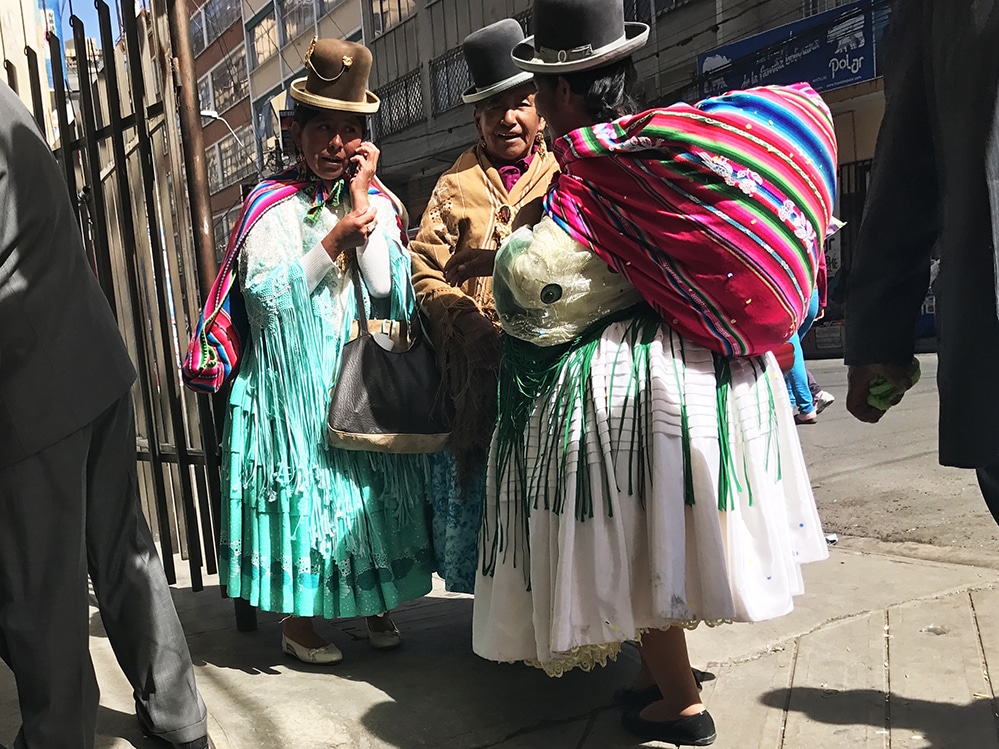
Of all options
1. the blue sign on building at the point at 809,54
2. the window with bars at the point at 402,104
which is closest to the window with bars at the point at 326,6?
the window with bars at the point at 402,104

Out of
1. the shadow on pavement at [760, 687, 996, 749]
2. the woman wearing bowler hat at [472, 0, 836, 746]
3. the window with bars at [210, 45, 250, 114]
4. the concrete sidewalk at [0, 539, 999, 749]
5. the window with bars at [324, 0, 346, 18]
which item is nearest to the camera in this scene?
the woman wearing bowler hat at [472, 0, 836, 746]

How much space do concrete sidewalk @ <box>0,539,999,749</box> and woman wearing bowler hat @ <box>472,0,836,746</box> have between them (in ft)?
1.06

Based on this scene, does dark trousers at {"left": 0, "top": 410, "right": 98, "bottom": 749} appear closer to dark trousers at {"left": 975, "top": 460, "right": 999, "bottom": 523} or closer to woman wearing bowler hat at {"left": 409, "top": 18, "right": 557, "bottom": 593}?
woman wearing bowler hat at {"left": 409, "top": 18, "right": 557, "bottom": 593}

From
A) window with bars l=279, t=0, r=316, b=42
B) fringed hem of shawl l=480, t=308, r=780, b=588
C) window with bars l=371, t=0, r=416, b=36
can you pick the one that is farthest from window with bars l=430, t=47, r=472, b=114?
fringed hem of shawl l=480, t=308, r=780, b=588

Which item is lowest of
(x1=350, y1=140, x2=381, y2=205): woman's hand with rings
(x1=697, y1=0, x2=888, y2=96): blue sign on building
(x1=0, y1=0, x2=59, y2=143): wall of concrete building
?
(x1=350, y1=140, x2=381, y2=205): woman's hand with rings

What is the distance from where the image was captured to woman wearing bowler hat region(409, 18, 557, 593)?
8.59 ft

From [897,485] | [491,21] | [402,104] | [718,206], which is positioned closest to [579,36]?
[718,206]

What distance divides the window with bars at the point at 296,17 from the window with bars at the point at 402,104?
4747 mm

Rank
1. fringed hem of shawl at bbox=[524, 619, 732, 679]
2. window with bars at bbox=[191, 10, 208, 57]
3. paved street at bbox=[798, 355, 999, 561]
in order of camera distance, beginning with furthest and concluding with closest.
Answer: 1. window with bars at bbox=[191, 10, 208, 57]
2. paved street at bbox=[798, 355, 999, 561]
3. fringed hem of shawl at bbox=[524, 619, 732, 679]

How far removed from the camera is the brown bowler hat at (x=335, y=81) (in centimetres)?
274

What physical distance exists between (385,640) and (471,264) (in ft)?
4.32

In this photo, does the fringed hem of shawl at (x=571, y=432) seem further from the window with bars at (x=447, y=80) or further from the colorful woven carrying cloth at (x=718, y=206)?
the window with bars at (x=447, y=80)

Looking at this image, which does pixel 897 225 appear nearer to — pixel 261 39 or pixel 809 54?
pixel 809 54

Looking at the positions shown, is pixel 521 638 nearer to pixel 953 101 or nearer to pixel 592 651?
pixel 592 651
